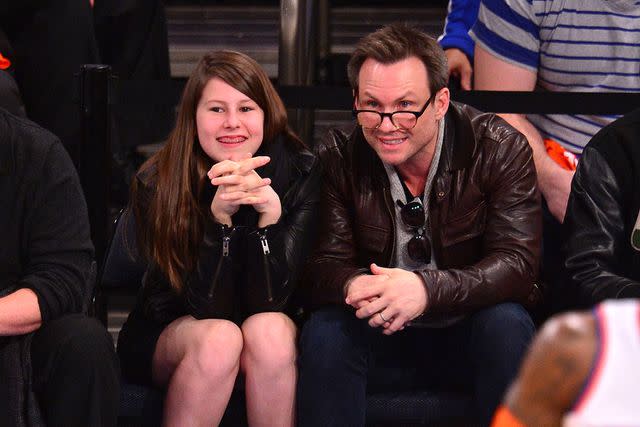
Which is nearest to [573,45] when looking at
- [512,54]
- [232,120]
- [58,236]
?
[512,54]

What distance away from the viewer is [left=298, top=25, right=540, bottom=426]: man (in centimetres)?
252

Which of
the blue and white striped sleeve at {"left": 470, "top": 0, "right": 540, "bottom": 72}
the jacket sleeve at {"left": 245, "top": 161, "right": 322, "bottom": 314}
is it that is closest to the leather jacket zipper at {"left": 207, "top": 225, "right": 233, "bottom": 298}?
the jacket sleeve at {"left": 245, "top": 161, "right": 322, "bottom": 314}

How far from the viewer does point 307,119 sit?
12.0 feet

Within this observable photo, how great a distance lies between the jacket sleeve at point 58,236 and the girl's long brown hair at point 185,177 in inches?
7.3

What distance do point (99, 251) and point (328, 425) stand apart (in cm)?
92

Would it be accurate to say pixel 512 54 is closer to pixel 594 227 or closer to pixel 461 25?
pixel 461 25

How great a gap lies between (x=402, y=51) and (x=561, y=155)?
0.65m

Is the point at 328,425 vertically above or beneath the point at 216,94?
beneath

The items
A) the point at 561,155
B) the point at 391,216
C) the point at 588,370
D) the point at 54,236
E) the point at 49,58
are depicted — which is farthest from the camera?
the point at 49,58

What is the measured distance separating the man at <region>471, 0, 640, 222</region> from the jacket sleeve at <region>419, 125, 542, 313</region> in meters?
0.30

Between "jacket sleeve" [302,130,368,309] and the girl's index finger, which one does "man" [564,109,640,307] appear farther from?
the girl's index finger

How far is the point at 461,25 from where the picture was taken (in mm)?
3400

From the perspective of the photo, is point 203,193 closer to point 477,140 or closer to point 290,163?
point 290,163

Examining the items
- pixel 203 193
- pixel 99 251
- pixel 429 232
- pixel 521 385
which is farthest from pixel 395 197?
pixel 521 385
